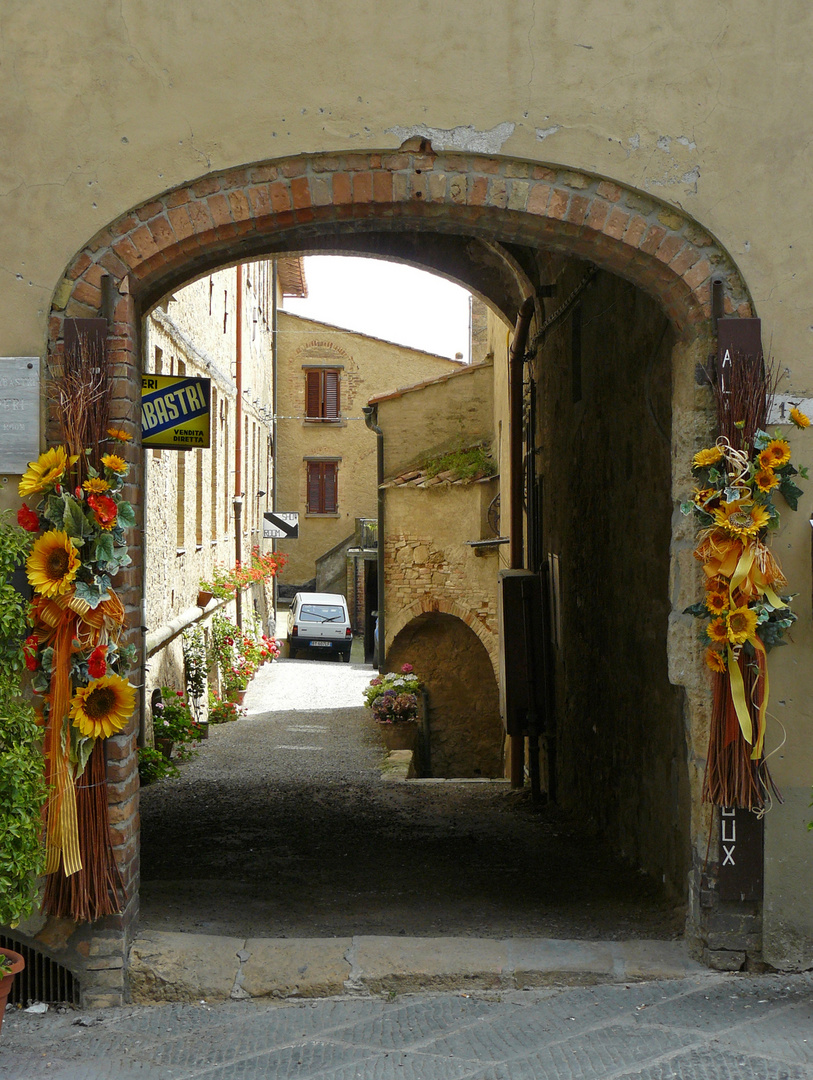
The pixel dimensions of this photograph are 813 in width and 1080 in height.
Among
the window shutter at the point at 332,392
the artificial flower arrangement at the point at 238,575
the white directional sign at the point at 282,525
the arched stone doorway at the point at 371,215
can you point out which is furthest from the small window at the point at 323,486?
the arched stone doorway at the point at 371,215

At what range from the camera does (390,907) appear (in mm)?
5145

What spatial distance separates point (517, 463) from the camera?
10.9m

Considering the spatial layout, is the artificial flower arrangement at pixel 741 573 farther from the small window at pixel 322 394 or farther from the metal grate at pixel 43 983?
the small window at pixel 322 394

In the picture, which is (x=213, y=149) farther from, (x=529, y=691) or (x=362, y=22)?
(x=529, y=691)

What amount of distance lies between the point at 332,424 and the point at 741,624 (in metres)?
29.0

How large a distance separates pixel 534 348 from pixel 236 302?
964cm

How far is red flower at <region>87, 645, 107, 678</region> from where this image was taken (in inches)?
154

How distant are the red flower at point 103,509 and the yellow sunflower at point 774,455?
2.44m

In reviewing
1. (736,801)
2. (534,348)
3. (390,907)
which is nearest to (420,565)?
(534,348)

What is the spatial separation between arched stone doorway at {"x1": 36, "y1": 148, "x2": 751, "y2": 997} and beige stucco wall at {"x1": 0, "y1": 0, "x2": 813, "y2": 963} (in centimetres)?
7

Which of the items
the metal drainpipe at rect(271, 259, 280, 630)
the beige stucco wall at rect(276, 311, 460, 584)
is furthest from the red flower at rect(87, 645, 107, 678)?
the beige stucco wall at rect(276, 311, 460, 584)

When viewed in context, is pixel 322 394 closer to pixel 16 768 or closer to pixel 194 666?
pixel 194 666

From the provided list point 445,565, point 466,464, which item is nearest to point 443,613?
point 445,565

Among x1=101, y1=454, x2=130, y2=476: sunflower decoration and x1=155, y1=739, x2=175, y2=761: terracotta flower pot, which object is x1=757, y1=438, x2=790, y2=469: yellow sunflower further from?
x1=155, y1=739, x2=175, y2=761: terracotta flower pot
